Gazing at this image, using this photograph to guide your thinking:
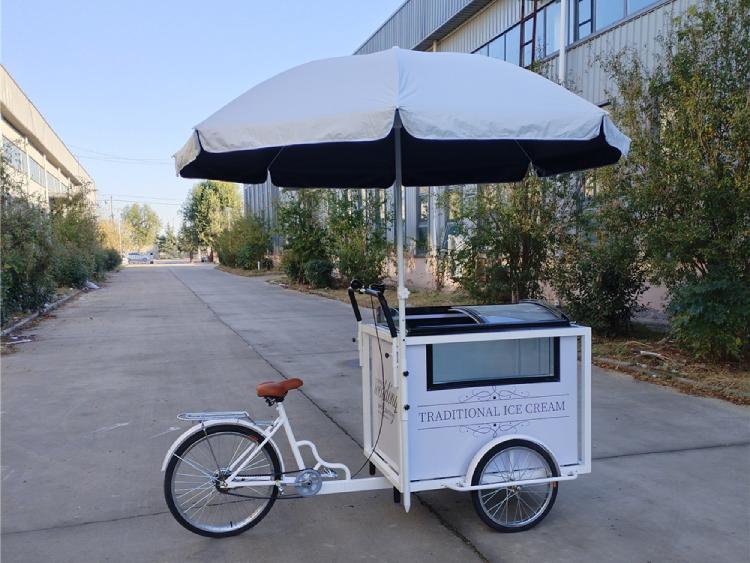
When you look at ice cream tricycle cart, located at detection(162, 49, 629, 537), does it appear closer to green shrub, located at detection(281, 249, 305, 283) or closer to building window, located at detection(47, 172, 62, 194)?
green shrub, located at detection(281, 249, 305, 283)

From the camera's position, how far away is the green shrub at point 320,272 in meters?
24.9

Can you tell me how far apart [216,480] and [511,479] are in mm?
1720

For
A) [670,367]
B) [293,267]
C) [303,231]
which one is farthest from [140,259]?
[670,367]

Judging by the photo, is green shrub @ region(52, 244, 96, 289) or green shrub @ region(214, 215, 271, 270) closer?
green shrub @ region(52, 244, 96, 289)

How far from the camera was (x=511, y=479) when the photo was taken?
3.96m

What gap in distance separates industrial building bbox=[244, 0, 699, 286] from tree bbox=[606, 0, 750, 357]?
2.45 feet

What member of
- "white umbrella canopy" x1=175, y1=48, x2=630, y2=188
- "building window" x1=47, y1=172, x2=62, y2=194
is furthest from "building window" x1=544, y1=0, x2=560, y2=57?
"building window" x1=47, y1=172, x2=62, y2=194

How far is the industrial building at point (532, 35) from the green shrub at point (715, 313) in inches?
128

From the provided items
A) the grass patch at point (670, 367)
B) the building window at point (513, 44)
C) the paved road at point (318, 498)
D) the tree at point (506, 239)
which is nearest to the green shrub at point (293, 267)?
the building window at point (513, 44)

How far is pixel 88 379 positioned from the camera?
8664mm

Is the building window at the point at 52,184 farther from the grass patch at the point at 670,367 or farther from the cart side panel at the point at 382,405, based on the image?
the cart side panel at the point at 382,405

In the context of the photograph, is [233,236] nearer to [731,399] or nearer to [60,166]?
Result: [60,166]

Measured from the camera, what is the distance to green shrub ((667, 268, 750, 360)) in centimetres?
771

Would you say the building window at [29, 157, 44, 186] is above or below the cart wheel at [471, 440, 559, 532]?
above
